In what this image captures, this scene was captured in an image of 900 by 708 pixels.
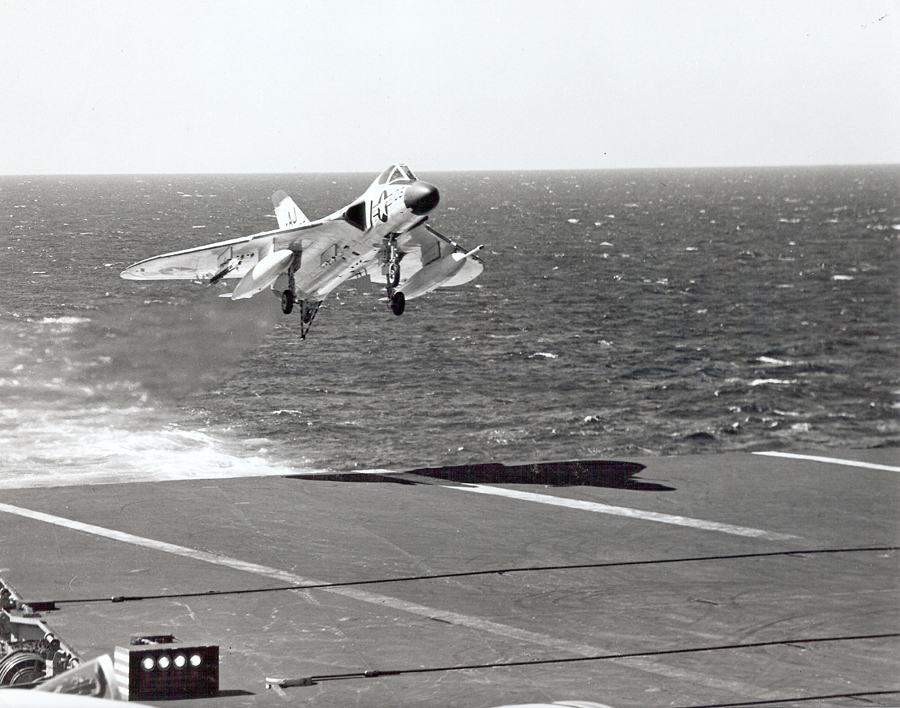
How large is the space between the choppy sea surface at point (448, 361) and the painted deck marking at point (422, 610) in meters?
18.5

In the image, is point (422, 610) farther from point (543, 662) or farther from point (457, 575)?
point (543, 662)

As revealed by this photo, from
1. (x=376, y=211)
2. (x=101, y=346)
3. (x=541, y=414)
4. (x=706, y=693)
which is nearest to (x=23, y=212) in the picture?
(x=101, y=346)

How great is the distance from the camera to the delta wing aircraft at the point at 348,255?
30250 millimetres

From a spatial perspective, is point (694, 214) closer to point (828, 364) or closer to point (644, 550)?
point (828, 364)

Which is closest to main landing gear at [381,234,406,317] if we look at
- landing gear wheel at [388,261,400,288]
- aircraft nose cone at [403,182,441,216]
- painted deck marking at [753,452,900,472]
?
landing gear wheel at [388,261,400,288]

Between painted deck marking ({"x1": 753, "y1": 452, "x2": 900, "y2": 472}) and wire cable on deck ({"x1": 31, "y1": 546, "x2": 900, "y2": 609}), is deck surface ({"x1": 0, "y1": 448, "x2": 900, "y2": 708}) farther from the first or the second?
painted deck marking ({"x1": 753, "y1": 452, "x2": 900, "y2": 472})

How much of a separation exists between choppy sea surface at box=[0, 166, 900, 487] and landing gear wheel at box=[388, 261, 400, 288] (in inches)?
931

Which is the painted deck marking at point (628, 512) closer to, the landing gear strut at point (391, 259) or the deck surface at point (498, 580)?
the deck surface at point (498, 580)

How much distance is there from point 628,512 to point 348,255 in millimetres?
10841

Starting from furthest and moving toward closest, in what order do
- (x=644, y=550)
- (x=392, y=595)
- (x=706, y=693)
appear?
(x=644, y=550)
(x=392, y=595)
(x=706, y=693)

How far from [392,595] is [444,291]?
83.1 metres

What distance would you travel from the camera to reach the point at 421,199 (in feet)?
94.1

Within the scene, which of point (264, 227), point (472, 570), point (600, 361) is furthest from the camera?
point (264, 227)

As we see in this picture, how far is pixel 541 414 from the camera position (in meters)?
73.9
